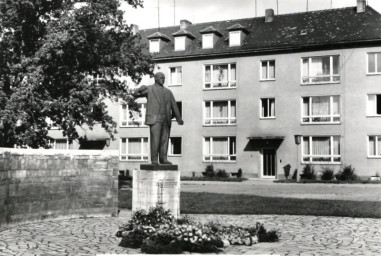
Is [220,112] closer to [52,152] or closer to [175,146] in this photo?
[175,146]

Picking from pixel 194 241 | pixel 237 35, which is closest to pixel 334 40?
pixel 237 35

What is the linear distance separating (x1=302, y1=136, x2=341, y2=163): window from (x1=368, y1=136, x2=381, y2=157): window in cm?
206

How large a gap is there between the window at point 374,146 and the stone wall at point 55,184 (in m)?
24.2

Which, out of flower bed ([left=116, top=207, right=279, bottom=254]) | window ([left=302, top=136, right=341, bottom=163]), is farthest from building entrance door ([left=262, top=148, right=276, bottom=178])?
flower bed ([left=116, top=207, right=279, bottom=254])

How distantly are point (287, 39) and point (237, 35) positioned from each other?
4180 millimetres

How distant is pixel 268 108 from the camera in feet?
123

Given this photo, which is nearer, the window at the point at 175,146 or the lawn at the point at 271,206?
the lawn at the point at 271,206

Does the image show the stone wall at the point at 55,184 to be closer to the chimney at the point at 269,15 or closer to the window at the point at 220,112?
the window at the point at 220,112

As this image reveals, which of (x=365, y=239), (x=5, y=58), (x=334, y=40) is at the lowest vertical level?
(x=365, y=239)

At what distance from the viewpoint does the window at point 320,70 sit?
35.3 meters

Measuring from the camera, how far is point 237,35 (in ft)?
129

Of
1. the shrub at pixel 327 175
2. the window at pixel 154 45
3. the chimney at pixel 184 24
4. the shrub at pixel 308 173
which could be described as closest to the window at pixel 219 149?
the shrub at pixel 308 173

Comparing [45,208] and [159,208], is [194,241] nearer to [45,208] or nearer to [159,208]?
[159,208]

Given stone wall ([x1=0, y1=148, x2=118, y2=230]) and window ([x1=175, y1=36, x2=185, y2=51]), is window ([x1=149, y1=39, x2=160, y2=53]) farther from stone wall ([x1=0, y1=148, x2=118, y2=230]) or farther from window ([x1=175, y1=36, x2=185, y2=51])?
stone wall ([x1=0, y1=148, x2=118, y2=230])
